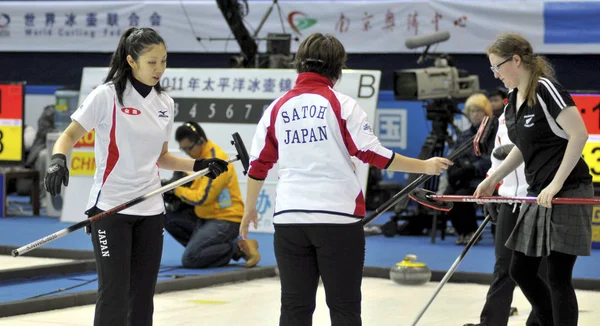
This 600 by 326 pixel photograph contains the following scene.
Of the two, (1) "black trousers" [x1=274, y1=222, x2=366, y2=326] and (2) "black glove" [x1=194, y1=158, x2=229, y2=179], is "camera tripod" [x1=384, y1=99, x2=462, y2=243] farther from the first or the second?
(1) "black trousers" [x1=274, y1=222, x2=366, y2=326]

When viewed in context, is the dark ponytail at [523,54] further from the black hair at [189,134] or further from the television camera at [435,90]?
the television camera at [435,90]

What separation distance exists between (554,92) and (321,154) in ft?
3.28

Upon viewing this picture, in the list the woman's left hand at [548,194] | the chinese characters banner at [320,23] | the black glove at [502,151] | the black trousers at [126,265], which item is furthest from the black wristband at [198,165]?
the chinese characters banner at [320,23]

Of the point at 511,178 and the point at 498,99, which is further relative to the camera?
the point at 498,99

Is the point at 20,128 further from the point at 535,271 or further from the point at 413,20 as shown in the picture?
the point at 535,271

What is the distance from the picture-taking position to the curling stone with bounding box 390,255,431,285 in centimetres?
702

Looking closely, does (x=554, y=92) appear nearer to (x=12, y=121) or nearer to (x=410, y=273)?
(x=410, y=273)

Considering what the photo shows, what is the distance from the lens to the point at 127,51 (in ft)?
12.8

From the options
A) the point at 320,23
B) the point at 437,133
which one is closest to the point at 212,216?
the point at 437,133

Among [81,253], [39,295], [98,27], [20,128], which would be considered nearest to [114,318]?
[39,295]

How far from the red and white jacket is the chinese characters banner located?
→ 7.11 meters

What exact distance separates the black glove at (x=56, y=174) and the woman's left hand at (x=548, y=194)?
1798 mm

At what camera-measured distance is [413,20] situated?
38.4ft

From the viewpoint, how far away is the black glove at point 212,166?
13.8ft
